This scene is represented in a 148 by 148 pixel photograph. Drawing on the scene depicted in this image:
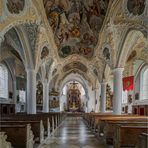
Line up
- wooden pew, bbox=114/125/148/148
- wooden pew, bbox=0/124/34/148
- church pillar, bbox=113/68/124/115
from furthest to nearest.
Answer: church pillar, bbox=113/68/124/115
wooden pew, bbox=0/124/34/148
wooden pew, bbox=114/125/148/148

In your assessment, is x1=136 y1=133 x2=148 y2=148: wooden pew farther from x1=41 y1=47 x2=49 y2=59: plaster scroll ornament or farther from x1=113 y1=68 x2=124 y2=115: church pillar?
x1=41 y1=47 x2=49 y2=59: plaster scroll ornament

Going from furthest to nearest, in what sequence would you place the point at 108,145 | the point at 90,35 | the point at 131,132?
1. the point at 90,35
2. the point at 108,145
3. the point at 131,132

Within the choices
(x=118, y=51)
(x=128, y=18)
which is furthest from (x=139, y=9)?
(x=118, y=51)

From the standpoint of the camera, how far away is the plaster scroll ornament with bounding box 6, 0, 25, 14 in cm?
1069

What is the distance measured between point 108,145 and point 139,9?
6.75 metres

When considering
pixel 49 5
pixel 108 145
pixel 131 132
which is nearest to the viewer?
pixel 131 132

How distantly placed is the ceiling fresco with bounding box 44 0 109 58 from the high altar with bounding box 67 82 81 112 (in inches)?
985

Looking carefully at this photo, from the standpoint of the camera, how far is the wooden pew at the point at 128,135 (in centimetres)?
579

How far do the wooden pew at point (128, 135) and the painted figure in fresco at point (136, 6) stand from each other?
22.4 feet

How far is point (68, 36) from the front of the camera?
2170cm

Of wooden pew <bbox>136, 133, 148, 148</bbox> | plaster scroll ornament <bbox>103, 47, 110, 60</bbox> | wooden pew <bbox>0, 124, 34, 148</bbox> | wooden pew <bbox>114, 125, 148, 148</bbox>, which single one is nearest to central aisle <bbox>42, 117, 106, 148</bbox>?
wooden pew <bbox>0, 124, 34, 148</bbox>

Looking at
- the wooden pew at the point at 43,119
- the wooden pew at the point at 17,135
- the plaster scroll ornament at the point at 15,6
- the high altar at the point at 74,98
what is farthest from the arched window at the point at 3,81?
the high altar at the point at 74,98

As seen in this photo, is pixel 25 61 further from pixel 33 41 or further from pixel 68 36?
pixel 68 36

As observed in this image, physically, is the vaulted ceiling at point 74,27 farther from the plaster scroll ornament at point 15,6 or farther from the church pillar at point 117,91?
the church pillar at point 117,91
